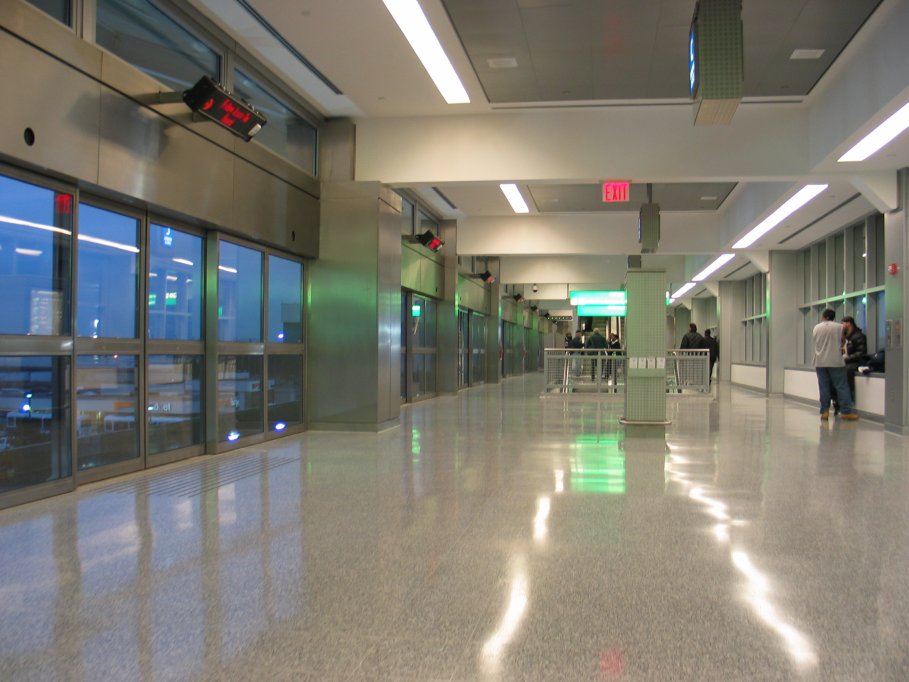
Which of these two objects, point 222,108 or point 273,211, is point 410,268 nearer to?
point 273,211

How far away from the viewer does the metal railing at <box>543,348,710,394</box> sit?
18.9 metres

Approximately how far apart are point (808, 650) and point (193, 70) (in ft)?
23.2

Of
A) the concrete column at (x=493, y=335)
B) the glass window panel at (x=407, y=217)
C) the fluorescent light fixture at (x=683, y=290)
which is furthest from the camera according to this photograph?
the fluorescent light fixture at (x=683, y=290)

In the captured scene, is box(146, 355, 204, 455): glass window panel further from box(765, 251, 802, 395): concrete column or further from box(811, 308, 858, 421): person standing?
box(765, 251, 802, 395): concrete column

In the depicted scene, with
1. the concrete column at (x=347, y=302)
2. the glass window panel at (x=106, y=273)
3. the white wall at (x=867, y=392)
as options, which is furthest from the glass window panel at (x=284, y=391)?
the white wall at (x=867, y=392)

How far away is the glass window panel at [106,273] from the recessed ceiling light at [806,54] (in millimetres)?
6783

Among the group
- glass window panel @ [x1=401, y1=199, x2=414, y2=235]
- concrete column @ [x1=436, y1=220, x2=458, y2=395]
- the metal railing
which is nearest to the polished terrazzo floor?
glass window panel @ [x1=401, y1=199, x2=414, y2=235]

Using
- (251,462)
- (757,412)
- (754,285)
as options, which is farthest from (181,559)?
(754,285)

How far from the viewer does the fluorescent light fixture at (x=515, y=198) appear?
14137 millimetres

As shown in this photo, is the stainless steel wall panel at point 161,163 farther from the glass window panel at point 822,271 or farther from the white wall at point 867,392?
the glass window panel at point 822,271

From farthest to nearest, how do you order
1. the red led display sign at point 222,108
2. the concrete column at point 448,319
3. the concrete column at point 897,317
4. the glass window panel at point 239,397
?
the concrete column at point 448,319 → the concrete column at point 897,317 → the glass window panel at point 239,397 → the red led display sign at point 222,108

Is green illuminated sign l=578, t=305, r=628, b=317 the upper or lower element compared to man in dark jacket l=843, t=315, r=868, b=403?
upper

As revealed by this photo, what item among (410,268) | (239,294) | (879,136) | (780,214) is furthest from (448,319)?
(879,136)

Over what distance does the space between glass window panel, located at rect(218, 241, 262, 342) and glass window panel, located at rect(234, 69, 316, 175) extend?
136cm
